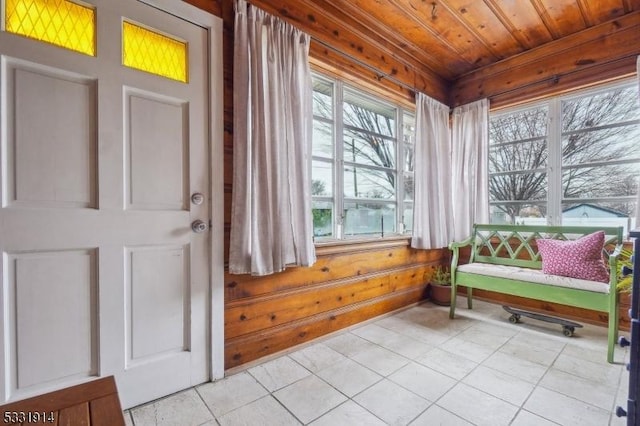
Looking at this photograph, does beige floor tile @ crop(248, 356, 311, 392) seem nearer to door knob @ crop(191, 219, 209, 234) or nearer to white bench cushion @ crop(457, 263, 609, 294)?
door knob @ crop(191, 219, 209, 234)

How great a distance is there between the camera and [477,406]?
59.4 inches

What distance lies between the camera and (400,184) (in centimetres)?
307

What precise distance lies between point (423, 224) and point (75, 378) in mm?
2823

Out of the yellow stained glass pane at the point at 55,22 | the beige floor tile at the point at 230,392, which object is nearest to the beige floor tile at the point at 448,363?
the beige floor tile at the point at 230,392

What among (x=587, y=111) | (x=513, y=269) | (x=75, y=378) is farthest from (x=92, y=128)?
(x=587, y=111)

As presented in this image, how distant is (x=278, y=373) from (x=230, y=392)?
31 centimetres

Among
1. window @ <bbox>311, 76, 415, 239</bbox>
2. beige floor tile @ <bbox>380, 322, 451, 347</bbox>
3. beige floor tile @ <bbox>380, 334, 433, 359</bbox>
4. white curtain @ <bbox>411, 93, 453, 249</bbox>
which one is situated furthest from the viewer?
white curtain @ <bbox>411, 93, 453, 249</bbox>

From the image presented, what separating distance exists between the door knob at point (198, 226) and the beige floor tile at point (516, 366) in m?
2.01

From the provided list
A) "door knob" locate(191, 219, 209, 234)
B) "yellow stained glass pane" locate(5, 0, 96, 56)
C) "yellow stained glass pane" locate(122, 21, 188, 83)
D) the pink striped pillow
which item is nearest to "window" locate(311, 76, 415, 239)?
"door knob" locate(191, 219, 209, 234)

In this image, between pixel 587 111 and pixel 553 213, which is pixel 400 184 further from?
pixel 587 111

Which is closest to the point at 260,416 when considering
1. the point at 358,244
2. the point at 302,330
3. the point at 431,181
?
the point at 302,330

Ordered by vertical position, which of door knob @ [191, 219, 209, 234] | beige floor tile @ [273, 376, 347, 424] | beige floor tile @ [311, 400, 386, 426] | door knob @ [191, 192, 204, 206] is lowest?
beige floor tile @ [273, 376, 347, 424]

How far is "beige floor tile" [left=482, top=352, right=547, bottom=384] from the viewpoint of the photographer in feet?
5.86

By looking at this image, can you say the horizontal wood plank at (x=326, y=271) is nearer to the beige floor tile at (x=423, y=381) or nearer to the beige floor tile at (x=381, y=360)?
the beige floor tile at (x=381, y=360)
